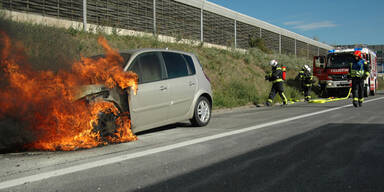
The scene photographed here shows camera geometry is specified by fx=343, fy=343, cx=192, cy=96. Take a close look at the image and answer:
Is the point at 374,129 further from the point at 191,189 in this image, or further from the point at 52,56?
the point at 52,56

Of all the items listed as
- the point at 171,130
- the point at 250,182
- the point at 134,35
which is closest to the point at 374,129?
the point at 171,130

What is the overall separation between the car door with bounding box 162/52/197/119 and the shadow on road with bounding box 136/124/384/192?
7.42 feet

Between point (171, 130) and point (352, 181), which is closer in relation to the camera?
point (352, 181)

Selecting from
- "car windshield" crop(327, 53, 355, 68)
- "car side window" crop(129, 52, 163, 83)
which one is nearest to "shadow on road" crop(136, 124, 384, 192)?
"car side window" crop(129, 52, 163, 83)

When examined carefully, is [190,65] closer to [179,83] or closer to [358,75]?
[179,83]

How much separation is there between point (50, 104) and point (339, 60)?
61.7ft

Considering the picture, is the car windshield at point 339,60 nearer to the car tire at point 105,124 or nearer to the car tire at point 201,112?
the car tire at point 201,112

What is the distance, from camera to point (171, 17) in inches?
806

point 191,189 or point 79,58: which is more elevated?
point 79,58

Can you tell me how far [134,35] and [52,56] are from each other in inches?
482

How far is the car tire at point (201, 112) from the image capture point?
770 centimetres

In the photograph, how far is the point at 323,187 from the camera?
3469 millimetres

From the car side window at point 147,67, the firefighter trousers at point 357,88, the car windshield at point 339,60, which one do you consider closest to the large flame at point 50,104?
the car side window at point 147,67

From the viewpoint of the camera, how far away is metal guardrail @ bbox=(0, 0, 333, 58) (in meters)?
14.3
